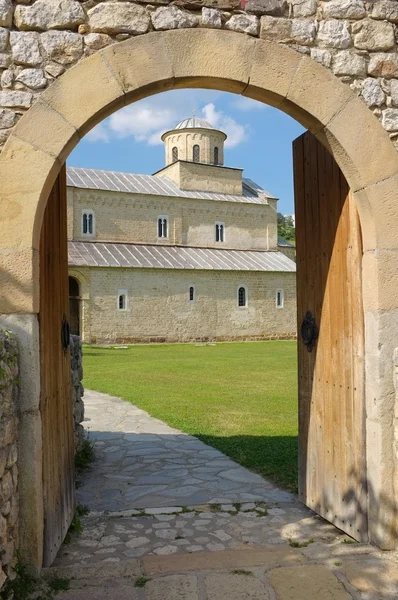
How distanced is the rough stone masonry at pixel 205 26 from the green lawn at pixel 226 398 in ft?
11.8

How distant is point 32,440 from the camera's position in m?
3.31

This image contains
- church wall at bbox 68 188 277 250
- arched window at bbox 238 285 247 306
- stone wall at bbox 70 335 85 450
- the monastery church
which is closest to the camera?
stone wall at bbox 70 335 85 450

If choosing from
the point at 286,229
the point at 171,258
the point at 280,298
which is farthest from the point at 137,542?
the point at 286,229

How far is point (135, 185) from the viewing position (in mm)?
34156

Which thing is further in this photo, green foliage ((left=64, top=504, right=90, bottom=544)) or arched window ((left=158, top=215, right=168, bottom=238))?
→ arched window ((left=158, top=215, right=168, bottom=238))

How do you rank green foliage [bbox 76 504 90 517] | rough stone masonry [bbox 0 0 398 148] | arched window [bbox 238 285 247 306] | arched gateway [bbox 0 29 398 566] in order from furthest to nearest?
arched window [bbox 238 285 247 306]
green foliage [bbox 76 504 90 517]
rough stone masonry [bbox 0 0 398 148]
arched gateway [bbox 0 29 398 566]

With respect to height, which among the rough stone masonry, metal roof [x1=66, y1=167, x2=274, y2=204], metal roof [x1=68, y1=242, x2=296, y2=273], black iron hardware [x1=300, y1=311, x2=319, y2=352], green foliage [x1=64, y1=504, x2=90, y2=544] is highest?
metal roof [x1=66, y1=167, x2=274, y2=204]

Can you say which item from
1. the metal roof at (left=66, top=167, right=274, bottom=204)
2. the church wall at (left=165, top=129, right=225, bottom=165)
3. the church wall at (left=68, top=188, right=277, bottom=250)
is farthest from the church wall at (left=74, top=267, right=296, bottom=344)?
the church wall at (left=165, top=129, right=225, bottom=165)

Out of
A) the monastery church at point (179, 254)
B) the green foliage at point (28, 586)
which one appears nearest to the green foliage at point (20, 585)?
the green foliage at point (28, 586)

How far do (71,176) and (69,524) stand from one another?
30337mm

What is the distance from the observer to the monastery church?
29.3 meters

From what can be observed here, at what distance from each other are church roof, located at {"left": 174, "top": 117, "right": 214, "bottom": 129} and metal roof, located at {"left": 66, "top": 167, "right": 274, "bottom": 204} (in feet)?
14.7

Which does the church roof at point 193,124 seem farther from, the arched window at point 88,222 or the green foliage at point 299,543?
the green foliage at point 299,543

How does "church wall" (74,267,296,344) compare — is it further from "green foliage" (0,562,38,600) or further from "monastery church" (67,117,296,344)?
"green foliage" (0,562,38,600)
